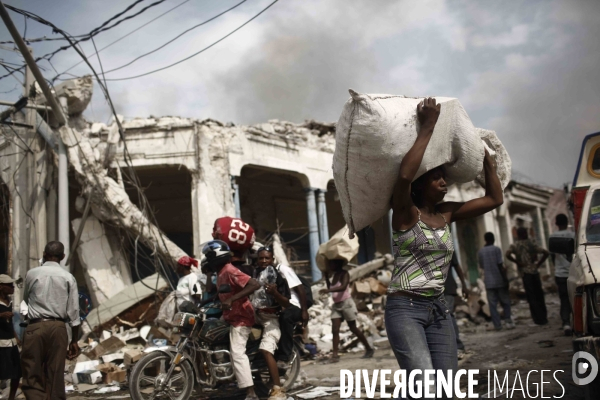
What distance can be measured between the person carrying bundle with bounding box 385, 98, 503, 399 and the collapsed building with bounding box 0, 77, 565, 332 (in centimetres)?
712

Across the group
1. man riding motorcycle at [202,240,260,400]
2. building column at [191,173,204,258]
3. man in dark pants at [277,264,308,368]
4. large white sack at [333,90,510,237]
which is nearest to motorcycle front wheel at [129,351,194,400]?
man riding motorcycle at [202,240,260,400]

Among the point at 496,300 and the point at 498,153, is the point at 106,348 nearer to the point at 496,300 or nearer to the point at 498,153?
the point at 496,300

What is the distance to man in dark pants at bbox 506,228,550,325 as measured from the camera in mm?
8633

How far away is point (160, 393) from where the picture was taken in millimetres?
4781

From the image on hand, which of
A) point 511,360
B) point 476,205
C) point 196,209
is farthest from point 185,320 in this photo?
point 196,209

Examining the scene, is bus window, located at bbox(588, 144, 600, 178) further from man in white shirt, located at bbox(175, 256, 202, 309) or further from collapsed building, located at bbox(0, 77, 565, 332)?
collapsed building, located at bbox(0, 77, 565, 332)

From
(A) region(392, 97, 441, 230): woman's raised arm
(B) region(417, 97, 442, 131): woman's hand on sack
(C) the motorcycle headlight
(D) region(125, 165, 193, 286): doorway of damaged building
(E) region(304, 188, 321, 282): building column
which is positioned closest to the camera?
(A) region(392, 97, 441, 230): woman's raised arm

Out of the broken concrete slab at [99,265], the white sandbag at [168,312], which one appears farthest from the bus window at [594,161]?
the broken concrete slab at [99,265]

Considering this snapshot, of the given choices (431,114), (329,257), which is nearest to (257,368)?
(329,257)

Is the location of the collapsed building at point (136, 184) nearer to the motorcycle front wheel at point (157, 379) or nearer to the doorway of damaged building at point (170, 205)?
the doorway of damaged building at point (170, 205)

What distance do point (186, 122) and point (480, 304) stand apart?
25.2 ft

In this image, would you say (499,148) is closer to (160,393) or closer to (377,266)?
(160,393)

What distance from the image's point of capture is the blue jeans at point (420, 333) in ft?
7.77

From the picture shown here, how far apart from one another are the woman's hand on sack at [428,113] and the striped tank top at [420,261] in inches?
18.4
